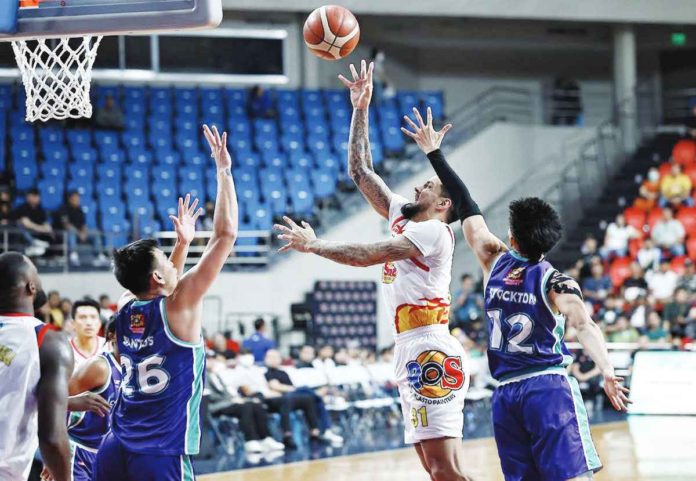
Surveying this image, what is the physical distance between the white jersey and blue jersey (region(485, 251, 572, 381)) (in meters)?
2.16

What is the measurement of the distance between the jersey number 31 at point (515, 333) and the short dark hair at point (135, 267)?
1663 mm

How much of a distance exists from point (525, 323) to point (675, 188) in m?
15.7

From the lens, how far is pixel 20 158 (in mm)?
18531

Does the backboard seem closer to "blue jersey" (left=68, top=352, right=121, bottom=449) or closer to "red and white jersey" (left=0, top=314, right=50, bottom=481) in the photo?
"blue jersey" (left=68, top=352, right=121, bottom=449)

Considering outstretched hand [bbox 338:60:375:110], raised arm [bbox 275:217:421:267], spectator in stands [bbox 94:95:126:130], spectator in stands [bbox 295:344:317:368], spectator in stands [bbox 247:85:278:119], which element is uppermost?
spectator in stands [bbox 247:85:278:119]

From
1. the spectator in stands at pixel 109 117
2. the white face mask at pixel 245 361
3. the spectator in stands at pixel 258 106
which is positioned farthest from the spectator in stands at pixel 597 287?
the spectator in stands at pixel 109 117

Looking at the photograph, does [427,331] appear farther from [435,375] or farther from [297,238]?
[297,238]

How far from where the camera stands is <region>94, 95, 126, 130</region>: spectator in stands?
64.1 ft

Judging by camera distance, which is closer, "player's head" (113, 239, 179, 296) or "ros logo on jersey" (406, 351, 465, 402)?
"player's head" (113, 239, 179, 296)

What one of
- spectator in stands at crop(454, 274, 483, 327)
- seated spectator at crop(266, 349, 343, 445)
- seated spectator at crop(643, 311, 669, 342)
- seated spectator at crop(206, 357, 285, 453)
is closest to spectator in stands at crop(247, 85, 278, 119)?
spectator in stands at crop(454, 274, 483, 327)

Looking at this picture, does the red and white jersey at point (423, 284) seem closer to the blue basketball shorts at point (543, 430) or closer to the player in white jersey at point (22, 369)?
the blue basketball shorts at point (543, 430)

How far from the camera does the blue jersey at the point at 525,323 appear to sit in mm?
5211

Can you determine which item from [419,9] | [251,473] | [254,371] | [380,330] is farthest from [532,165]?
[251,473]

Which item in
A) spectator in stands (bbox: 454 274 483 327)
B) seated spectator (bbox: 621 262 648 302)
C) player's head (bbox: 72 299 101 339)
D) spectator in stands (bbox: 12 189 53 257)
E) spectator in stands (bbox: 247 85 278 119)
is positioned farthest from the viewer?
spectator in stands (bbox: 247 85 278 119)
